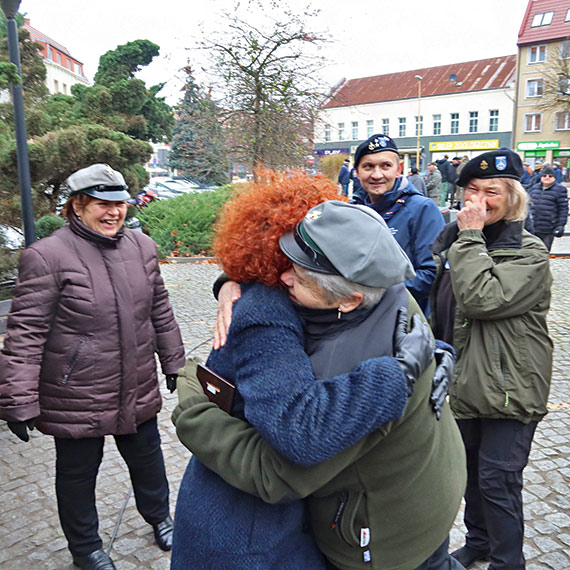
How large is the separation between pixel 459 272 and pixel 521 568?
1406 mm

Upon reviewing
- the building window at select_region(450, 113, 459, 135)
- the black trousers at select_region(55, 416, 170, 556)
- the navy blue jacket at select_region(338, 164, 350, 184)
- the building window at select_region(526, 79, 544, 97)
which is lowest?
the black trousers at select_region(55, 416, 170, 556)

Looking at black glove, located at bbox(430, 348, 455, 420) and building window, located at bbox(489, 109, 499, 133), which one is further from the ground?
building window, located at bbox(489, 109, 499, 133)

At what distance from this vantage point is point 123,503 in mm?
3438

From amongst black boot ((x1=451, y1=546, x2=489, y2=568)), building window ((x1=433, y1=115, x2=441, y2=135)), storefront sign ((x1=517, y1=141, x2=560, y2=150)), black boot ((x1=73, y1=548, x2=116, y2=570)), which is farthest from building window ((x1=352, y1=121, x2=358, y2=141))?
black boot ((x1=73, y1=548, x2=116, y2=570))

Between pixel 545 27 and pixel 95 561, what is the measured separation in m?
56.4

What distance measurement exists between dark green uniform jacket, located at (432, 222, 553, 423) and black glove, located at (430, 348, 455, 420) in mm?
818

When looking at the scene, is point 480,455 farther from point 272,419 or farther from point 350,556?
point 272,419

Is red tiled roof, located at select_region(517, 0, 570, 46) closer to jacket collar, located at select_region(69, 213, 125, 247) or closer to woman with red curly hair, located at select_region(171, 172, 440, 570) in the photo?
jacket collar, located at select_region(69, 213, 125, 247)

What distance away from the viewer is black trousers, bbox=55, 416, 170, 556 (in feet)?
8.72

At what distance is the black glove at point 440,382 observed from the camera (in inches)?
55.1

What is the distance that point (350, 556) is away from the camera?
4.67 ft

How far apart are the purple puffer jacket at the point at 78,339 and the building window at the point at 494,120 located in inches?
2129

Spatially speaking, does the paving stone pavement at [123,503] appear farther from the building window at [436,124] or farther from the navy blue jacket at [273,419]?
the building window at [436,124]

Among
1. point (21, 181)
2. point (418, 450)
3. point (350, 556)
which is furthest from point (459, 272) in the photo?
point (21, 181)
